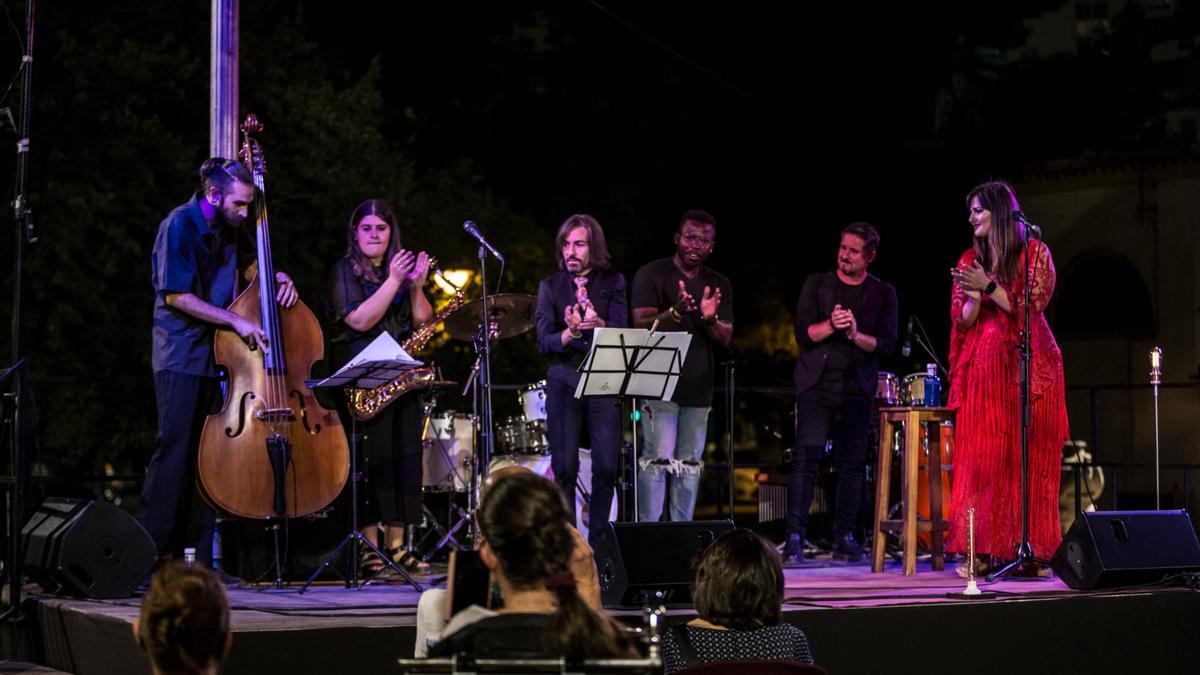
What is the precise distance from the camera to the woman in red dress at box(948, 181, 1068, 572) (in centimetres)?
771

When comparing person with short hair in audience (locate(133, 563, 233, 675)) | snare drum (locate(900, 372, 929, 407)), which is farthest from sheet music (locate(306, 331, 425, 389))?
snare drum (locate(900, 372, 929, 407))

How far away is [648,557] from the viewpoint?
6.37m

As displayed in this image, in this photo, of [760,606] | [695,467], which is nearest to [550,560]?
[760,606]

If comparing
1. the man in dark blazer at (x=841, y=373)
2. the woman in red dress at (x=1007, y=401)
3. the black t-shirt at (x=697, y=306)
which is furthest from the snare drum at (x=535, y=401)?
the woman in red dress at (x=1007, y=401)

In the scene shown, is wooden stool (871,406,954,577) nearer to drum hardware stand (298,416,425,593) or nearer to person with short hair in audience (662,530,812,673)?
drum hardware stand (298,416,425,593)

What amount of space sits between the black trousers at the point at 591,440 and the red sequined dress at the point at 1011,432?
1.92 meters

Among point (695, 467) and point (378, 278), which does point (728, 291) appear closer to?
point (695, 467)

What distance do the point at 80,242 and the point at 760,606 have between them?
13483 mm

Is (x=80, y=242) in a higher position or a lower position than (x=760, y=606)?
higher

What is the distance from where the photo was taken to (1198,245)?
80.2ft

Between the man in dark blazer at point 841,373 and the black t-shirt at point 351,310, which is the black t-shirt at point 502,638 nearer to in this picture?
the black t-shirt at point 351,310

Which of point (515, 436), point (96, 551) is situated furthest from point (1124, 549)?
point (96, 551)

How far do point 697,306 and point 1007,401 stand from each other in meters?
1.81

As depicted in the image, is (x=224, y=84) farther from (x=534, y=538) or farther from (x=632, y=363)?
(x=534, y=538)
